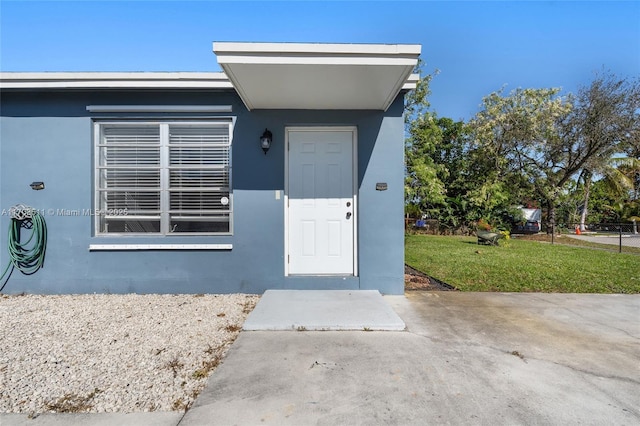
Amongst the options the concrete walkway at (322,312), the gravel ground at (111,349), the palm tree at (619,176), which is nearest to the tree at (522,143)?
the palm tree at (619,176)

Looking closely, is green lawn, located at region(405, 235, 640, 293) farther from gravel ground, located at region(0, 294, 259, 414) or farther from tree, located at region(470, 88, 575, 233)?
tree, located at region(470, 88, 575, 233)

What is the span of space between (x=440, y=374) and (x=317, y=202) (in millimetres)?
2835

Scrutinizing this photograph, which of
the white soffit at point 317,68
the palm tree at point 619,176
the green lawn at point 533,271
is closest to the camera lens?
the white soffit at point 317,68

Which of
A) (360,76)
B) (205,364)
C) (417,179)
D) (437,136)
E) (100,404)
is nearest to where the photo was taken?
(100,404)

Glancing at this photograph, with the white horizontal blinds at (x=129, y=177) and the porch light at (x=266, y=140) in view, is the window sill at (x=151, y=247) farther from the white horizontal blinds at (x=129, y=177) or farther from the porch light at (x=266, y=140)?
the porch light at (x=266, y=140)

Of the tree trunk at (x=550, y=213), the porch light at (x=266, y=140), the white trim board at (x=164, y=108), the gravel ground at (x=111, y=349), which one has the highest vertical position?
the white trim board at (x=164, y=108)

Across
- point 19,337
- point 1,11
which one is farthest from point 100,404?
point 1,11

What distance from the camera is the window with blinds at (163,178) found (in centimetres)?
468

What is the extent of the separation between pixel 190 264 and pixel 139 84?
260 centimetres

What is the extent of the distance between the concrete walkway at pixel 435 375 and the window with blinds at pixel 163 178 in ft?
7.55

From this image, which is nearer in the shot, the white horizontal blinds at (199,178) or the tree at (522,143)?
the white horizontal blinds at (199,178)

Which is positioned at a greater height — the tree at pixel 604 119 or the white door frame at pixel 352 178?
the tree at pixel 604 119

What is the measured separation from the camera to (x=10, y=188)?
15.0 ft

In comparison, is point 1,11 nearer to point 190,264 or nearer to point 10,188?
point 10,188
